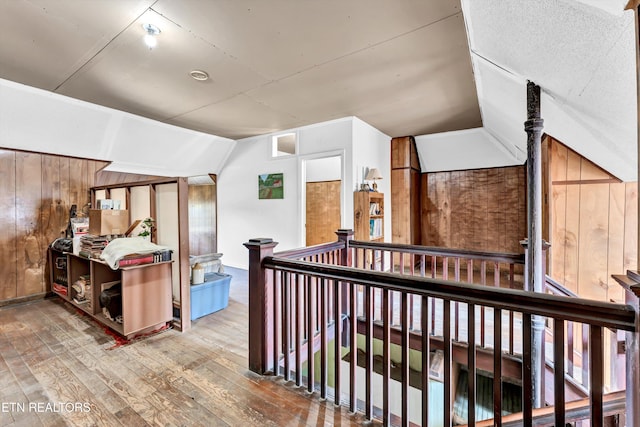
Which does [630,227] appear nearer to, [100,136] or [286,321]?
[286,321]

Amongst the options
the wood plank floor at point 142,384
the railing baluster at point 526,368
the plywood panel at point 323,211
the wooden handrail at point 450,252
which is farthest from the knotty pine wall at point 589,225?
the plywood panel at point 323,211

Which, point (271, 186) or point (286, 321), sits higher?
point (271, 186)

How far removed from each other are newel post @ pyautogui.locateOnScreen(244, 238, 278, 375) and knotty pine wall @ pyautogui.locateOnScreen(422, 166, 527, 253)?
173 inches

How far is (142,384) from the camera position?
1.87 metres

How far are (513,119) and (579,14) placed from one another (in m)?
2.14

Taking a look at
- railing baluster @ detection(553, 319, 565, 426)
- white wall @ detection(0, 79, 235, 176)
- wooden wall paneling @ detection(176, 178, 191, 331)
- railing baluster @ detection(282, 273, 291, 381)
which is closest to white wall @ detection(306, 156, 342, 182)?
white wall @ detection(0, 79, 235, 176)

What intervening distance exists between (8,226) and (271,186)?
345 centimetres

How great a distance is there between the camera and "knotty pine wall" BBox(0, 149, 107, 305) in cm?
341

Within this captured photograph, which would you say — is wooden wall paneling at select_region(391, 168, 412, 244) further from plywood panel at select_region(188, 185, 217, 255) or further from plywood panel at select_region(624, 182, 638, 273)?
plywood panel at select_region(188, 185, 217, 255)

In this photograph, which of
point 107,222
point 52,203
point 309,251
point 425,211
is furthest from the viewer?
point 425,211

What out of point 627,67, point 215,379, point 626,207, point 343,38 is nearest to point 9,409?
point 215,379

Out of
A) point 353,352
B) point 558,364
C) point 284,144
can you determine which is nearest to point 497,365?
point 558,364

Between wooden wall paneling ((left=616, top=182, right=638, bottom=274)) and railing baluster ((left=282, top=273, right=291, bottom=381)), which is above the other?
wooden wall paneling ((left=616, top=182, right=638, bottom=274))

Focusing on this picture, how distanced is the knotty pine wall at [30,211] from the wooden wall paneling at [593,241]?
630cm
